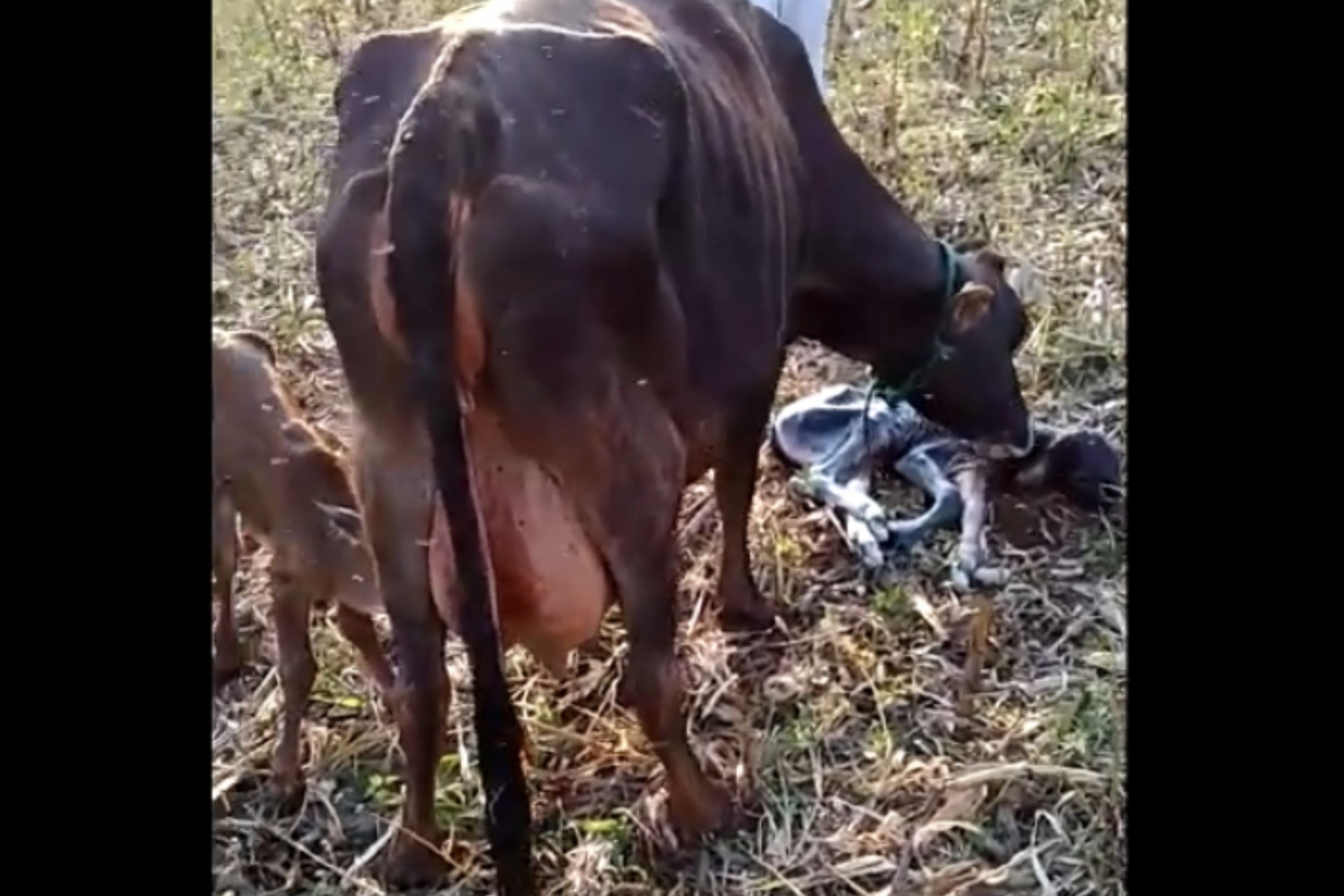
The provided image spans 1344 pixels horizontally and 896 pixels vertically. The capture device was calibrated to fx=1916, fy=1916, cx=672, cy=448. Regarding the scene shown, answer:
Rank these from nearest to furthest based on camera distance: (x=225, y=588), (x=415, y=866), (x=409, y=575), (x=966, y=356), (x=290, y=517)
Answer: (x=409, y=575) → (x=415, y=866) → (x=290, y=517) → (x=225, y=588) → (x=966, y=356)

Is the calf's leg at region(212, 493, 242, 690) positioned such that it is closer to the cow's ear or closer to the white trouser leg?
the cow's ear

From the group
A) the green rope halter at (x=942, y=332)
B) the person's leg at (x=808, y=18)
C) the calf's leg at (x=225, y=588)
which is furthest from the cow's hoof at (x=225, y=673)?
the person's leg at (x=808, y=18)

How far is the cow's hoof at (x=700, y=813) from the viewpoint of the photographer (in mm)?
3711

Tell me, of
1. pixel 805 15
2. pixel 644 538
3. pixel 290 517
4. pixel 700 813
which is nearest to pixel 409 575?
pixel 644 538

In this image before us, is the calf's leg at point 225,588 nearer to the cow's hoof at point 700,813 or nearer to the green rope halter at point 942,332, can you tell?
the cow's hoof at point 700,813

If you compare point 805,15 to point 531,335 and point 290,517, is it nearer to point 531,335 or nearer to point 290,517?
point 290,517

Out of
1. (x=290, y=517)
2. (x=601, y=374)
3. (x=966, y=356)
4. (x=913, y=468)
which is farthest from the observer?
(x=913, y=468)

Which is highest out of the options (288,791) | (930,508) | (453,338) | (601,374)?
(453,338)

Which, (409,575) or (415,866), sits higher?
(409,575)

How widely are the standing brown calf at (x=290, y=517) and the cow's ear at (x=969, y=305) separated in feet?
5.16

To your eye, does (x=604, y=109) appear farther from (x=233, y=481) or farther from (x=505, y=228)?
(x=233, y=481)

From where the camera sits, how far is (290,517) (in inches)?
152

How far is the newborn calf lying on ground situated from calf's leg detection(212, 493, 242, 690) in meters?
1.50

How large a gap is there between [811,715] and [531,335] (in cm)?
141
